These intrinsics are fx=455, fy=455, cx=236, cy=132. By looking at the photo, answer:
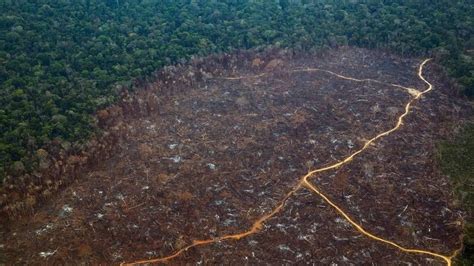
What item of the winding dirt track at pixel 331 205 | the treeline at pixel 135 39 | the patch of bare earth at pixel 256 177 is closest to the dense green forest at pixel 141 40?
the treeline at pixel 135 39

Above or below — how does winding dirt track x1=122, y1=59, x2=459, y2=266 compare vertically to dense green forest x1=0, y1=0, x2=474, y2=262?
below

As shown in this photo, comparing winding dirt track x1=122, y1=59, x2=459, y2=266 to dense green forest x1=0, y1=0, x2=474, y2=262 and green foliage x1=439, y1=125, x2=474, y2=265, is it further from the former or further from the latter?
dense green forest x1=0, y1=0, x2=474, y2=262

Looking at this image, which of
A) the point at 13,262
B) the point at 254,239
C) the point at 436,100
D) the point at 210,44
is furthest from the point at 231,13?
Answer: the point at 13,262

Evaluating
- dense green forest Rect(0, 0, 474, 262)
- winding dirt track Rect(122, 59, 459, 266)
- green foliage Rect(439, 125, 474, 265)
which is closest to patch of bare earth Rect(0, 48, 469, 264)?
winding dirt track Rect(122, 59, 459, 266)

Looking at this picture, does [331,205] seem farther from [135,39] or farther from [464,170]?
[135,39]

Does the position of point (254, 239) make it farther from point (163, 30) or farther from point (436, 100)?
point (163, 30)

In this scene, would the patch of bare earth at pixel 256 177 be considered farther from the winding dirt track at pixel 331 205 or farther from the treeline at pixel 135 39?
the treeline at pixel 135 39

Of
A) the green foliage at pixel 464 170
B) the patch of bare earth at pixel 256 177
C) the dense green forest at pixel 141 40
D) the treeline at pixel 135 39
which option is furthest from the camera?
the treeline at pixel 135 39
